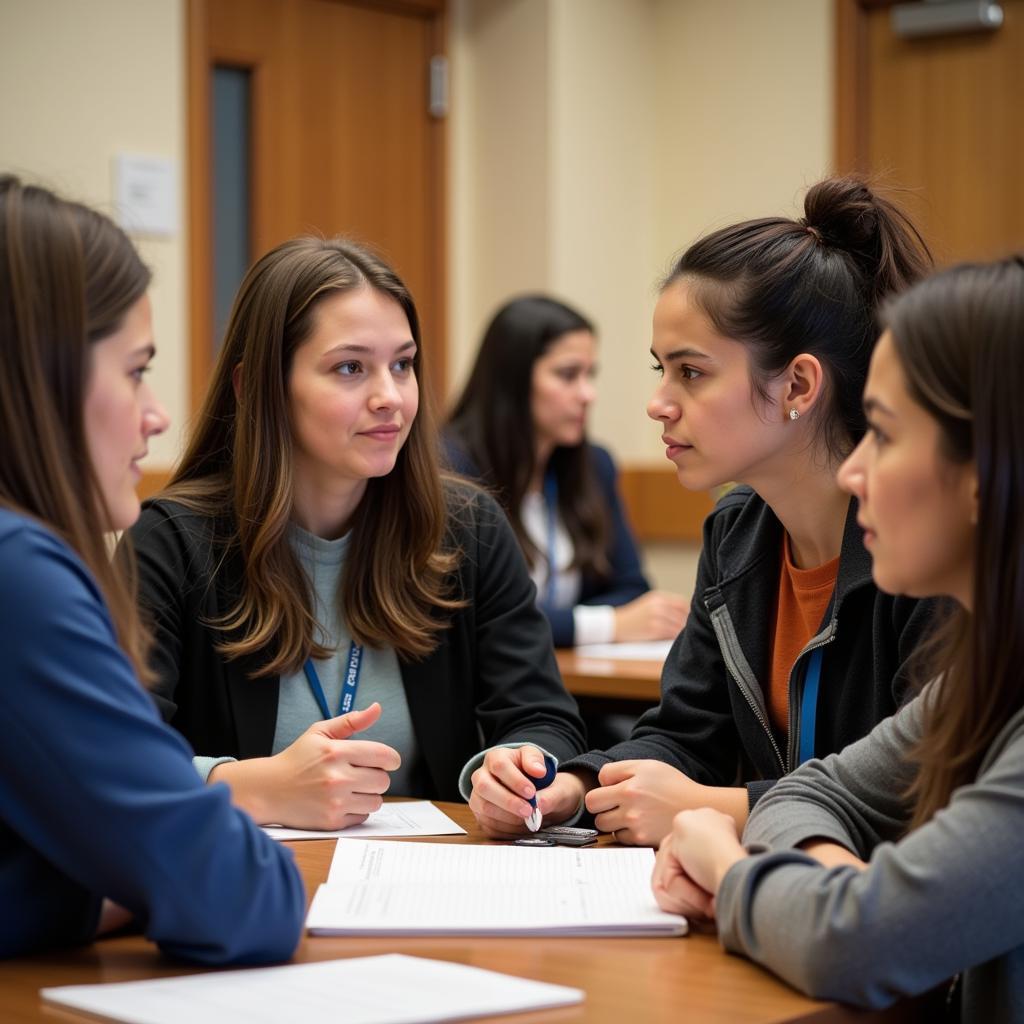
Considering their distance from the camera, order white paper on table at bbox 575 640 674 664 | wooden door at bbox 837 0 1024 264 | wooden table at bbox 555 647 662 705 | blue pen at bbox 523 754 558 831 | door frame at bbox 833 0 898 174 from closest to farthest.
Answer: blue pen at bbox 523 754 558 831 < wooden table at bbox 555 647 662 705 < white paper on table at bbox 575 640 674 664 < wooden door at bbox 837 0 1024 264 < door frame at bbox 833 0 898 174

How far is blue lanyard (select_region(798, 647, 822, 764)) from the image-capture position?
181cm

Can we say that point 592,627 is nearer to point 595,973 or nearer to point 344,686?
point 344,686

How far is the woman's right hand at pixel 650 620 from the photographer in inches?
141

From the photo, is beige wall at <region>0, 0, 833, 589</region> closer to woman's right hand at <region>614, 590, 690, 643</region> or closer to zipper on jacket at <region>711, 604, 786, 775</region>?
woman's right hand at <region>614, 590, 690, 643</region>

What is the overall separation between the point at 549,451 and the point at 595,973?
3.02m

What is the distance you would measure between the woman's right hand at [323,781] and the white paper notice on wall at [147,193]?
2.48 meters

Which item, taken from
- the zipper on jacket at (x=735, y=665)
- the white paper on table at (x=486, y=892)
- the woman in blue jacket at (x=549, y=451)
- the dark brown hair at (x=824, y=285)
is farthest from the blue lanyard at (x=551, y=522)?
the white paper on table at (x=486, y=892)

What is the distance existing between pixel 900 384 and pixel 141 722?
2.25 feet

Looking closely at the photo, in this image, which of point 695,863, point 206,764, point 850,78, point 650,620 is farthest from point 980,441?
point 850,78

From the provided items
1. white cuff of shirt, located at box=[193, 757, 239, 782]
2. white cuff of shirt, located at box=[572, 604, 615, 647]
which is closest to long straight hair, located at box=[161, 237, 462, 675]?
white cuff of shirt, located at box=[193, 757, 239, 782]

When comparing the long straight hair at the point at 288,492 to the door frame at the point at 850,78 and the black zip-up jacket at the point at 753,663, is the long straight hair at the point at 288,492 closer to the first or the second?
the black zip-up jacket at the point at 753,663

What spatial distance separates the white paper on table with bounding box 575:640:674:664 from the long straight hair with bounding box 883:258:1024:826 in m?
1.88

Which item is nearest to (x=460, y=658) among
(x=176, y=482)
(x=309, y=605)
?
(x=309, y=605)

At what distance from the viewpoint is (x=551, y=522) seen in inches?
160
